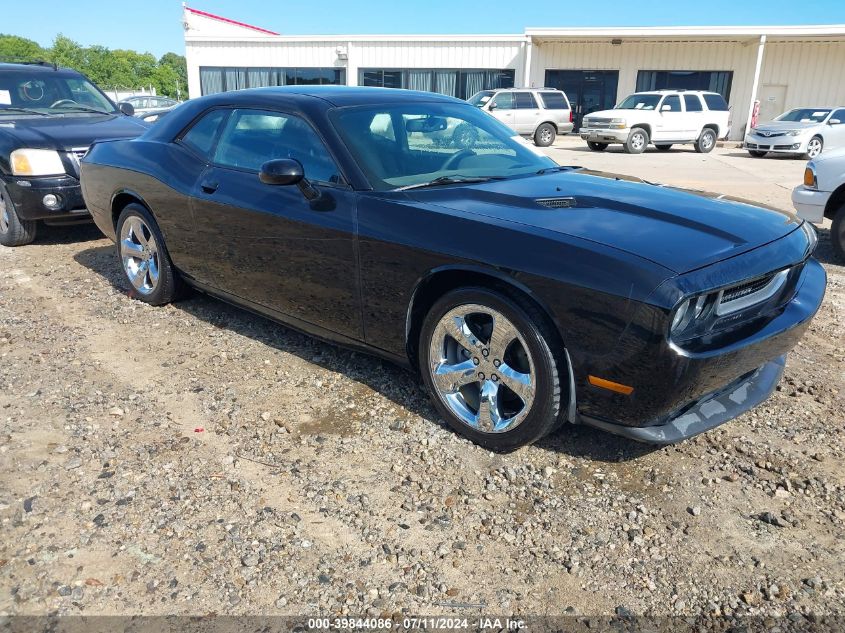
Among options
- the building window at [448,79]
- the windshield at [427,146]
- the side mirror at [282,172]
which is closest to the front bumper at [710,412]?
the windshield at [427,146]

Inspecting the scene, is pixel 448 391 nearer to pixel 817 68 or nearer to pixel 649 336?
pixel 649 336

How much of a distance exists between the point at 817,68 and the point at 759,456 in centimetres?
2999

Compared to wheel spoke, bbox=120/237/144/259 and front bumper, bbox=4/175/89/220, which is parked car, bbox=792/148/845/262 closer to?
wheel spoke, bbox=120/237/144/259

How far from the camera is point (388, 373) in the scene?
3.99 meters

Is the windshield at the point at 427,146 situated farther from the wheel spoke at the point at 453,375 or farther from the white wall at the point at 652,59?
the white wall at the point at 652,59

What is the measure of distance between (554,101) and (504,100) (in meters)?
1.72

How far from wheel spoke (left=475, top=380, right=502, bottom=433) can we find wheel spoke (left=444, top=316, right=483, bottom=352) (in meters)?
0.18

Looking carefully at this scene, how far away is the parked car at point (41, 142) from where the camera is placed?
6.46 meters

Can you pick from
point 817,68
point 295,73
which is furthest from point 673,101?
point 295,73

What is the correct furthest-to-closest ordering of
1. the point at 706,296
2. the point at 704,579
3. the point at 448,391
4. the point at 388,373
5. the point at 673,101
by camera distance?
1. the point at 673,101
2. the point at 388,373
3. the point at 448,391
4. the point at 706,296
5. the point at 704,579

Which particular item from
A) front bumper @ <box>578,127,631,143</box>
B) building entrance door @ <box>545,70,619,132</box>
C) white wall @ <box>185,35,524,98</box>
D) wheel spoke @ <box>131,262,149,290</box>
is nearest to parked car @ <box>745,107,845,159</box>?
front bumper @ <box>578,127,631,143</box>

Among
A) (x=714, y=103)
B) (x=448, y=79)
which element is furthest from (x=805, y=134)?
(x=448, y=79)

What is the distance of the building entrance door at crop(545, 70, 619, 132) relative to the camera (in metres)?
29.0

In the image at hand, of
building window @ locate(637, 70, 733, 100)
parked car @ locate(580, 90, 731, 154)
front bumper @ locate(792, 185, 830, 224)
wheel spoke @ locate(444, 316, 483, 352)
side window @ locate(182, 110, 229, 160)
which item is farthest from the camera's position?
building window @ locate(637, 70, 733, 100)
